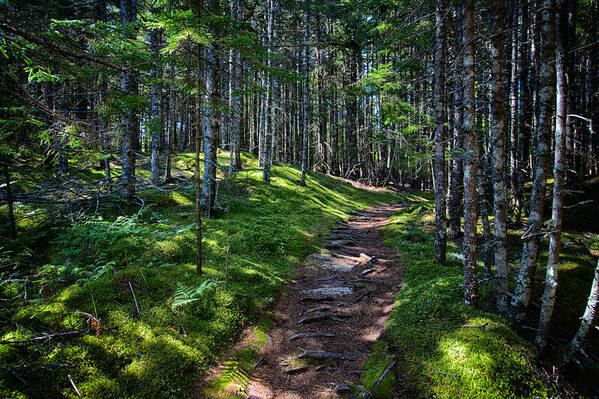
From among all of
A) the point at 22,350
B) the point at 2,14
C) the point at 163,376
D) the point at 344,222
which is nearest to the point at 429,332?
the point at 163,376

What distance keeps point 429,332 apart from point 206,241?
628 centimetres

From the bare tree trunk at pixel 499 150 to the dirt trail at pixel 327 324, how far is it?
2.39 meters

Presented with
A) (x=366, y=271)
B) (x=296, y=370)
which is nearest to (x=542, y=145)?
(x=366, y=271)

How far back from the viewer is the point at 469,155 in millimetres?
5137

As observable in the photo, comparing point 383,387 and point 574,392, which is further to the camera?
point 383,387

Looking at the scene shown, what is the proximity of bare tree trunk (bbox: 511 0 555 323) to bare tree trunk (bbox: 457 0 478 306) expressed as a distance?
77cm

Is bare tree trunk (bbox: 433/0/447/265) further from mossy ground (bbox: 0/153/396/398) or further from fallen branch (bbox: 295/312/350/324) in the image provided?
mossy ground (bbox: 0/153/396/398)

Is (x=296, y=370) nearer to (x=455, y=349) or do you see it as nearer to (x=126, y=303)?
(x=455, y=349)

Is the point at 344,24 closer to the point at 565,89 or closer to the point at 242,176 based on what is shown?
the point at 242,176

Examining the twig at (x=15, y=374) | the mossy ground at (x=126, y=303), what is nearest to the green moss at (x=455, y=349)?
the mossy ground at (x=126, y=303)

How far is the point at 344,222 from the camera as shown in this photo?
15.4m

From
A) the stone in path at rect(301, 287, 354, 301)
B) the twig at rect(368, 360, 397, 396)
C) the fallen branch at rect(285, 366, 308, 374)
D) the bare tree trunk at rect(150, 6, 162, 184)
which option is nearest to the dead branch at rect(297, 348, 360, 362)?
the fallen branch at rect(285, 366, 308, 374)

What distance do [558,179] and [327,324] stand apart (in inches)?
201

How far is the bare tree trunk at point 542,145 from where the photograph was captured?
4.56 meters
